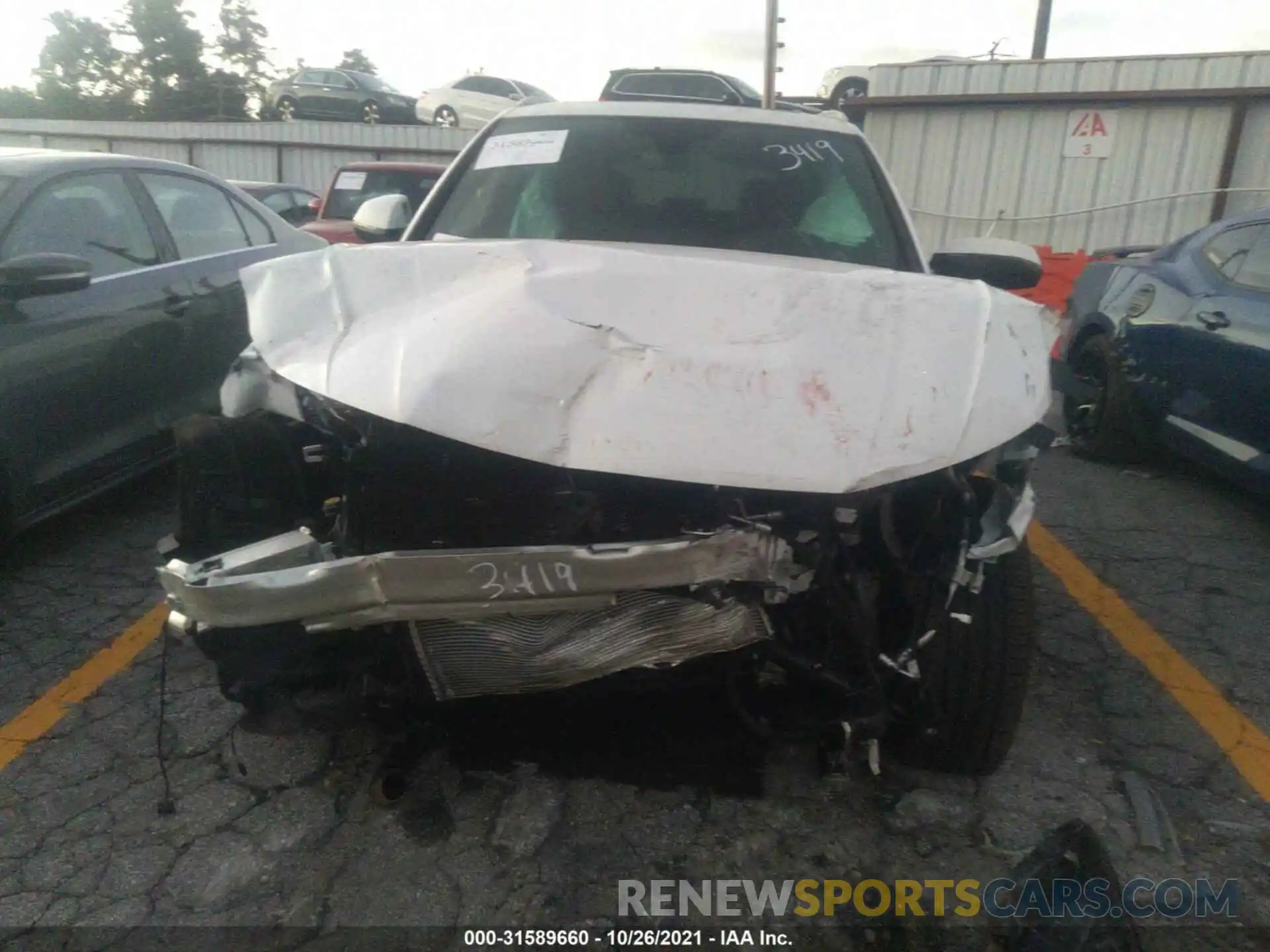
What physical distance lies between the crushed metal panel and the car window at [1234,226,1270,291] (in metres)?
3.71

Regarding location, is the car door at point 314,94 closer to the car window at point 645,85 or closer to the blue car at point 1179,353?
the car window at point 645,85

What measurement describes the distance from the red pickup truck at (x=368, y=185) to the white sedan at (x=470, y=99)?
1103 cm

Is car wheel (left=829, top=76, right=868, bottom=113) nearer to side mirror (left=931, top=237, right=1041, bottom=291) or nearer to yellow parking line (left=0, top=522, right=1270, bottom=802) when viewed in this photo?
side mirror (left=931, top=237, right=1041, bottom=291)

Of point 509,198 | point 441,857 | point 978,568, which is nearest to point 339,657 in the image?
point 441,857

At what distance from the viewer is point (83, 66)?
52.9 meters

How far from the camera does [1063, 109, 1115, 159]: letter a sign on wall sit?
1094cm

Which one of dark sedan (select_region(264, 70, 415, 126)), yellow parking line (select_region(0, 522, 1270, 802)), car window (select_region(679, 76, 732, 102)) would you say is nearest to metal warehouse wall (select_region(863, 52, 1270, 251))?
car window (select_region(679, 76, 732, 102))

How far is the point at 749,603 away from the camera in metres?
2.00

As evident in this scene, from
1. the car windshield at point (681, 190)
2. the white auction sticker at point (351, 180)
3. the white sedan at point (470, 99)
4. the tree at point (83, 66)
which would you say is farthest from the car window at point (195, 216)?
the tree at point (83, 66)

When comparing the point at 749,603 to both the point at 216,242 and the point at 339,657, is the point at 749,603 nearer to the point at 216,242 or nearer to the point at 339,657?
the point at 339,657

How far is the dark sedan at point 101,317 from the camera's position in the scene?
346 cm

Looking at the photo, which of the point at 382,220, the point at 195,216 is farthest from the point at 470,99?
the point at 382,220

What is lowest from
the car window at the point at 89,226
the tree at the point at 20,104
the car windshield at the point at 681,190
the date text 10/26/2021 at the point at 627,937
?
the date text 10/26/2021 at the point at 627,937

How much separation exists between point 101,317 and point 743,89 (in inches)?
569
